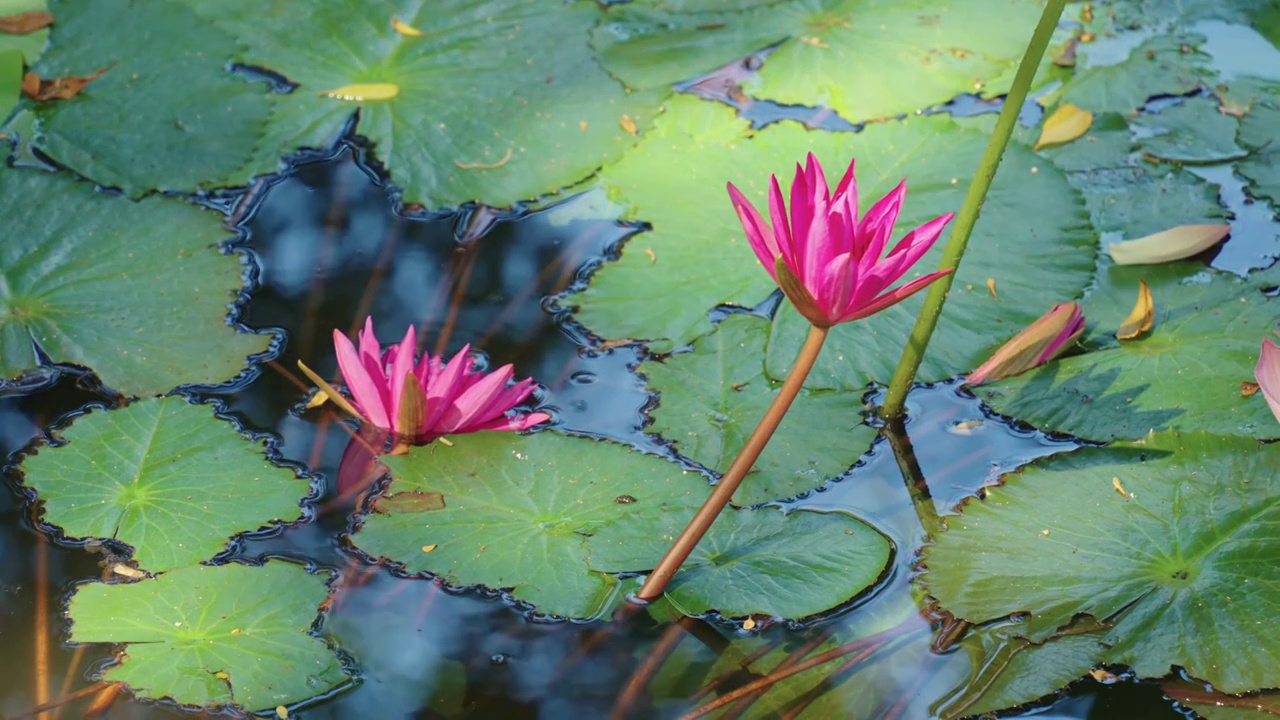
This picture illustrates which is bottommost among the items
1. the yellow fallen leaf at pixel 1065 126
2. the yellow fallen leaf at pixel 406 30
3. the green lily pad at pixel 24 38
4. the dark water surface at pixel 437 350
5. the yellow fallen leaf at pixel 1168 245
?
the dark water surface at pixel 437 350

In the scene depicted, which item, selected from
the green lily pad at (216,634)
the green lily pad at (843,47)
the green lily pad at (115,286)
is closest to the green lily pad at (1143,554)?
the green lily pad at (216,634)

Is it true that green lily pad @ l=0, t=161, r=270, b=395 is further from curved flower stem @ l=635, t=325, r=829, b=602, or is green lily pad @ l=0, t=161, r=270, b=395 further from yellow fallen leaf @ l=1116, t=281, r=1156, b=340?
yellow fallen leaf @ l=1116, t=281, r=1156, b=340

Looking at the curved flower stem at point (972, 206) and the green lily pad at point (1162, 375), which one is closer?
the curved flower stem at point (972, 206)

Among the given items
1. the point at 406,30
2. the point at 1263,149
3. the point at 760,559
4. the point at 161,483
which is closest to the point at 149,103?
the point at 406,30

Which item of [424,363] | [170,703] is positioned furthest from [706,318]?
[170,703]

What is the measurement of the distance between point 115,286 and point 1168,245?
7.20 feet

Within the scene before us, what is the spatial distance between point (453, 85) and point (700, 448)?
4.32 feet

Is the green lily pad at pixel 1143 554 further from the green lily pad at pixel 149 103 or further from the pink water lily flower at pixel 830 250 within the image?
the green lily pad at pixel 149 103

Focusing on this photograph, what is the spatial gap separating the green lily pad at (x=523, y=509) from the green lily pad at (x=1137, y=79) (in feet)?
5.78

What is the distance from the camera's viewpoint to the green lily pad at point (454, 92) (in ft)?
8.80

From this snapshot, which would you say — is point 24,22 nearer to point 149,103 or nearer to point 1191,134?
point 149,103

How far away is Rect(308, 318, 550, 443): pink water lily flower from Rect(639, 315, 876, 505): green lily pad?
27 centimetres

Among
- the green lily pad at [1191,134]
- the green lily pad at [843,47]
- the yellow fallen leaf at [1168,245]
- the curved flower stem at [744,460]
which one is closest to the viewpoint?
the curved flower stem at [744,460]

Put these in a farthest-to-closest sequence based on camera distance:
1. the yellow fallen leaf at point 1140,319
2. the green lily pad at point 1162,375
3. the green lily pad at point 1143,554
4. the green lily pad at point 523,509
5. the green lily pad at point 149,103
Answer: the green lily pad at point 149,103 → the yellow fallen leaf at point 1140,319 → the green lily pad at point 1162,375 → the green lily pad at point 523,509 → the green lily pad at point 1143,554
